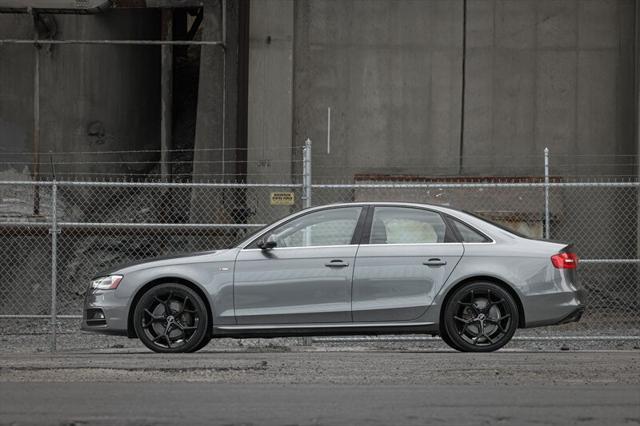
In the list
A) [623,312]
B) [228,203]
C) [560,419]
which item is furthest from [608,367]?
[228,203]

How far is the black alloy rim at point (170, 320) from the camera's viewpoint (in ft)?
34.9

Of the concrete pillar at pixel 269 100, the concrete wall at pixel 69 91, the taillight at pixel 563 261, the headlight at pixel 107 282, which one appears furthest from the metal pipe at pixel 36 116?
the taillight at pixel 563 261

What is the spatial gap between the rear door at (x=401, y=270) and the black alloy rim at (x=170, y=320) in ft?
4.87

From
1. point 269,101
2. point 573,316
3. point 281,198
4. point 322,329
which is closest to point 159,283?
point 322,329

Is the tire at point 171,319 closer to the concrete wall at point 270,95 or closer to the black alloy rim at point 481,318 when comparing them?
the black alloy rim at point 481,318

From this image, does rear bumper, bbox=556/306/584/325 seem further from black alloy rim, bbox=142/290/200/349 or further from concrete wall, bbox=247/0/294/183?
concrete wall, bbox=247/0/294/183

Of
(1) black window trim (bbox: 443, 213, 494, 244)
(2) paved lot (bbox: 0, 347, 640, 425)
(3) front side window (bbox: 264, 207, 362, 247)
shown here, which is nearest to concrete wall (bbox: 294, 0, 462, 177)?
(3) front side window (bbox: 264, 207, 362, 247)

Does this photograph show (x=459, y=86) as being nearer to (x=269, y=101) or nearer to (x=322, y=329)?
(x=269, y=101)

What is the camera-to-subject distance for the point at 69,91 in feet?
65.6

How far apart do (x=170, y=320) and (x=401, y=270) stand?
6.98 ft

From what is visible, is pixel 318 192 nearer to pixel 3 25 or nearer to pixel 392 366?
pixel 3 25

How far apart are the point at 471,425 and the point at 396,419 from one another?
0.42 metres

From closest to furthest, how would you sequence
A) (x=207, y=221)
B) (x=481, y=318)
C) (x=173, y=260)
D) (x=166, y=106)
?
(x=481, y=318), (x=173, y=260), (x=207, y=221), (x=166, y=106)

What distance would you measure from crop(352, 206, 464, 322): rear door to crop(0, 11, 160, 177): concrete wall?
10363 mm
